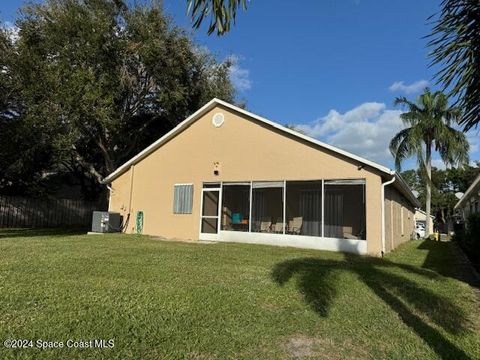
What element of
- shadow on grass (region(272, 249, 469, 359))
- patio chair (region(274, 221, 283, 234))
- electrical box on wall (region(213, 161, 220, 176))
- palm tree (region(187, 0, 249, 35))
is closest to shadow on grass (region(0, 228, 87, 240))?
electrical box on wall (region(213, 161, 220, 176))

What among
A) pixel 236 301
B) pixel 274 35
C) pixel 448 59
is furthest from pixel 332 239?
pixel 448 59

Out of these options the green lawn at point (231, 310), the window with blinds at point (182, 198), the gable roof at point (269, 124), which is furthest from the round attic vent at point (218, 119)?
the green lawn at point (231, 310)

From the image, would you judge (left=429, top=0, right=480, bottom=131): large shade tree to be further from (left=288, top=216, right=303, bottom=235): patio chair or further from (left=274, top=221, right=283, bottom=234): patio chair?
(left=274, top=221, right=283, bottom=234): patio chair

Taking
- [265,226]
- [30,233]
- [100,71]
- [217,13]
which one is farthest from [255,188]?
[217,13]

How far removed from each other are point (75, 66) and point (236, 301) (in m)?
17.3

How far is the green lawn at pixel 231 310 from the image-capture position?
4.14m

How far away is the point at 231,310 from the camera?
532 centimetres

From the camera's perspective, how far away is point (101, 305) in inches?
202

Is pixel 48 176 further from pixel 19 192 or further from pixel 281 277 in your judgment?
pixel 281 277

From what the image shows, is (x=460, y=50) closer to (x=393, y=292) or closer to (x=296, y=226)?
(x=393, y=292)

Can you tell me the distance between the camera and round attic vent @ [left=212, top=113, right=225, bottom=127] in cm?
1645

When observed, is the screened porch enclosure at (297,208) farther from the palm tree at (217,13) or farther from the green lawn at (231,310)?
the palm tree at (217,13)

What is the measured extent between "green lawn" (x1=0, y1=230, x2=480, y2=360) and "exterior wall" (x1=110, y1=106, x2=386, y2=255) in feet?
16.8

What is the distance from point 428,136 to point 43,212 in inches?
987
